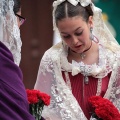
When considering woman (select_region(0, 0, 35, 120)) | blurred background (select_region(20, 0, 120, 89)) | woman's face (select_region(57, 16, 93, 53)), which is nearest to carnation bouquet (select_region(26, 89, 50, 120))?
woman (select_region(0, 0, 35, 120))

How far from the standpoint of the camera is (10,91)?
2.25 metres

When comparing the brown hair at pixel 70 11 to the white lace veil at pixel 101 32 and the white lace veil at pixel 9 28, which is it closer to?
the white lace veil at pixel 101 32

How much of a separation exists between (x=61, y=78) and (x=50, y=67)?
4.8 inches

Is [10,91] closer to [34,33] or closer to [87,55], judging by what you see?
[87,55]

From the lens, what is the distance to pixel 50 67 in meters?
3.13

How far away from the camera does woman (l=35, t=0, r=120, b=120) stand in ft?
9.73

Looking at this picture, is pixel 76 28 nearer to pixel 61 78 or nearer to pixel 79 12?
pixel 79 12

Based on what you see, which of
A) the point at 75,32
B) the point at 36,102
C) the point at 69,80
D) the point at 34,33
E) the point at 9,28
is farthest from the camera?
the point at 34,33

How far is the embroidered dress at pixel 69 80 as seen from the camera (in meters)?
3.01

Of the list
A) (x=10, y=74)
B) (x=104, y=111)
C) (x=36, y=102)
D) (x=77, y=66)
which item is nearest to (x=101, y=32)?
(x=77, y=66)

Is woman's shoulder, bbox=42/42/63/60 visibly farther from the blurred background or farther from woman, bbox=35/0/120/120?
the blurred background

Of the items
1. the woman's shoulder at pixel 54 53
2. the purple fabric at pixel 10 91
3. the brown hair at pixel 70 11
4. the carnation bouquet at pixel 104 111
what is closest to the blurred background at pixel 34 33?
the woman's shoulder at pixel 54 53

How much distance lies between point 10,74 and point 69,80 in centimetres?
88

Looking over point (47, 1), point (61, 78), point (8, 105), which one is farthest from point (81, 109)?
point (47, 1)
